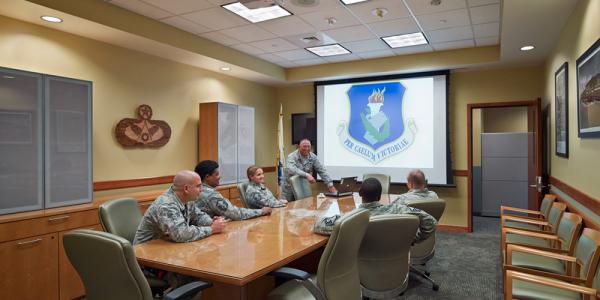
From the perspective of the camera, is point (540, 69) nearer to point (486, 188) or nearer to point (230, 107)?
point (486, 188)

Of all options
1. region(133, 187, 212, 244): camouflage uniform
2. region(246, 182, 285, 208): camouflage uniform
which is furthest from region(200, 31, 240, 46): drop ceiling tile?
region(133, 187, 212, 244): camouflage uniform

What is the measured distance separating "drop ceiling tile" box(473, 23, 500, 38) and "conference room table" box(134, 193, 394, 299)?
132 inches

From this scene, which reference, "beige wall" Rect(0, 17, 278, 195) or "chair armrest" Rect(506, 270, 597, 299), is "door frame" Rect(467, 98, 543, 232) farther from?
"beige wall" Rect(0, 17, 278, 195)

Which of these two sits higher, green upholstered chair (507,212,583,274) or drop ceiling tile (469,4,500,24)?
drop ceiling tile (469,4,500,24)

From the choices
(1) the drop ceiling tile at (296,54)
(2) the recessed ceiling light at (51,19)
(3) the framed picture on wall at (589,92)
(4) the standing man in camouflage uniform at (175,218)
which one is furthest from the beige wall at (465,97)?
(2) the recessed ceiling light at (51,19)

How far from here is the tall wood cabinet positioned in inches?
224

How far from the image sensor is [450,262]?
4.65 meters

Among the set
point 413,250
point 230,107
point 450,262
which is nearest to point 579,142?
point 413,250

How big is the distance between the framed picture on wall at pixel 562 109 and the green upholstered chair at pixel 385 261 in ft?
7.40

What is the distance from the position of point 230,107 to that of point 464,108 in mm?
3845

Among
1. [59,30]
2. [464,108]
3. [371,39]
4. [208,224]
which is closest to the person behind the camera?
[208,224]

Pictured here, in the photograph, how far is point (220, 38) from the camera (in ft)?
17.1

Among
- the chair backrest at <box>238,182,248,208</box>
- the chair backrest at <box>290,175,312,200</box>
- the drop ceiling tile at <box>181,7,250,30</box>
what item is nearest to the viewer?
the chair backrest at <box>238,182,248,208</box>

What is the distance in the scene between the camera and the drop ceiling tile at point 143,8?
3918 millimetres
